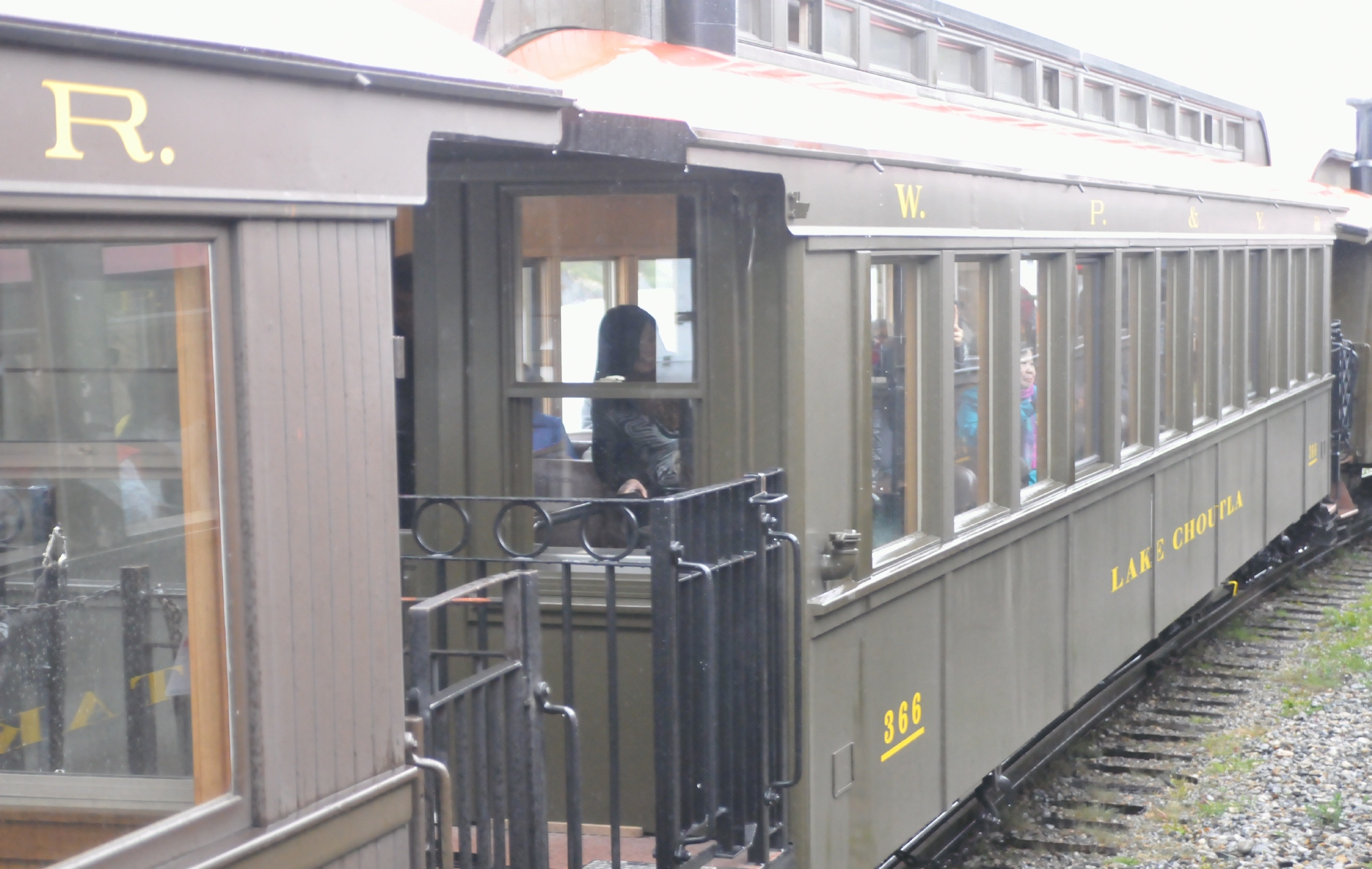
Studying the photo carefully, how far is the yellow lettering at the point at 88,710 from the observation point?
1.99 metres

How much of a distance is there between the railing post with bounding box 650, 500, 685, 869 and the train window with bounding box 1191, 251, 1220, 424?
5.30m

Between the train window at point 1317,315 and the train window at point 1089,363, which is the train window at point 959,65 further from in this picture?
the train window at point 1317,315

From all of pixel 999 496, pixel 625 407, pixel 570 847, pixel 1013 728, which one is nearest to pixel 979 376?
pixel 999 496

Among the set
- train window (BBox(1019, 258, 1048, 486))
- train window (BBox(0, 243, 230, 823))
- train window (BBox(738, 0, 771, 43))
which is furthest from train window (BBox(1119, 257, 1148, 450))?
train window (BBox(0, 243, 230, 823))

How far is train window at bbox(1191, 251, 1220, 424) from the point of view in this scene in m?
7.93

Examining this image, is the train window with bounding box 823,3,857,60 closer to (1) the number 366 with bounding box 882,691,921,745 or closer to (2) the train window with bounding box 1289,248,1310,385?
(1) the number 366 with bounding box 882,691,921,745

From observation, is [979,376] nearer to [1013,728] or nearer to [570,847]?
[1013,728]

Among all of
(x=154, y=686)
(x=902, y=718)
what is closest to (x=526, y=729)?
(x=154, y=686)

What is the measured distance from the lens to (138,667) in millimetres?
2051

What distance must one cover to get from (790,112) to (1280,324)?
6.99 meters

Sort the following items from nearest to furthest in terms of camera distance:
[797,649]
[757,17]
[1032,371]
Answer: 1. [797,649]
2. [757,17]
3. [1032,371]

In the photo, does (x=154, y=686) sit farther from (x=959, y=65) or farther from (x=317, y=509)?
(x=959, y=65)

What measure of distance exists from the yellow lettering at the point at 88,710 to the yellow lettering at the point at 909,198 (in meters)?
2.78

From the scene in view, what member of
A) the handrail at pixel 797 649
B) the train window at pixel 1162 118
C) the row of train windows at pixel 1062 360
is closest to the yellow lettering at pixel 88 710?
the handrail at pixel 797 649
